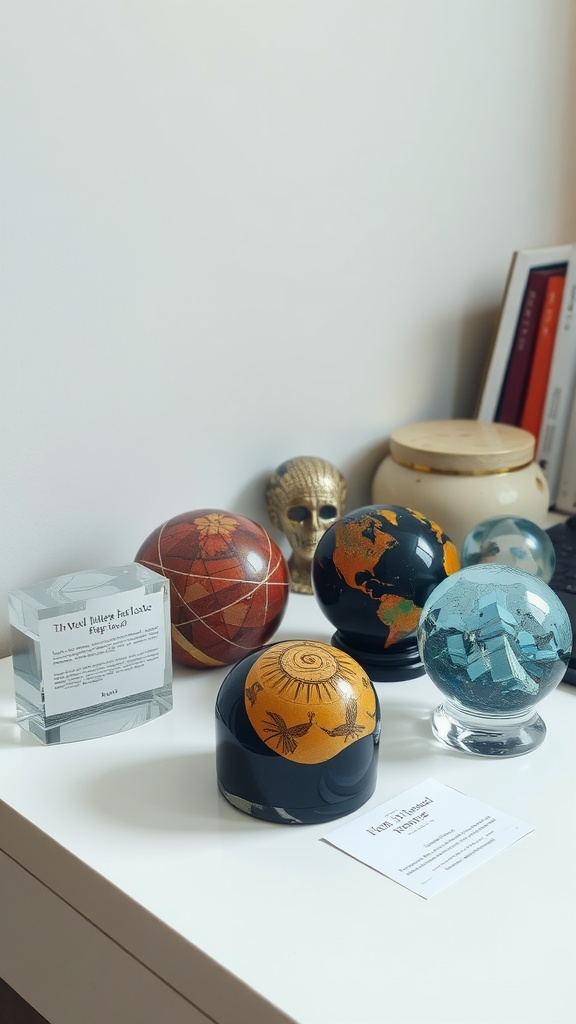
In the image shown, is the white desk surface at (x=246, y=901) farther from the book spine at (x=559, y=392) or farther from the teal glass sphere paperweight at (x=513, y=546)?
the book spine at (x=559, y=392)

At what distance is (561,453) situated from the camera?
1188 millimetres

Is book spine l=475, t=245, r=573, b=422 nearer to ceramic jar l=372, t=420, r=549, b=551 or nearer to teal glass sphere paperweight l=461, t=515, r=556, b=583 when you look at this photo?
ceramic jar l=372, t=420, r=549, b=551

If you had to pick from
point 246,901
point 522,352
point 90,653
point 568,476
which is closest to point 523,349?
point 522,352

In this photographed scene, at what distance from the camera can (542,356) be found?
1.16 m

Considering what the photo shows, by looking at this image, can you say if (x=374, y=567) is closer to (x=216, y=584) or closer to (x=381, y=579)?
(x=381, y=579)

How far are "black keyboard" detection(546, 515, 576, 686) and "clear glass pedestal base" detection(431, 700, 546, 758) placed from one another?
100mm

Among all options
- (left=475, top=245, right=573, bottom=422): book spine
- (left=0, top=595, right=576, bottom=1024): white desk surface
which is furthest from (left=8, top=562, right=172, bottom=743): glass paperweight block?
(left=475, top=245, right=573, bottom=422): book spine

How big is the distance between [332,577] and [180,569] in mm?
119

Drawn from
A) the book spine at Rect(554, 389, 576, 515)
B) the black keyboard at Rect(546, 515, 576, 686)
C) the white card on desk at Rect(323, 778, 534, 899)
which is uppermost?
the book spine at Rect(554, 389, 576, 515)

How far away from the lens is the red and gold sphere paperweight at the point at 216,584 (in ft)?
2.48

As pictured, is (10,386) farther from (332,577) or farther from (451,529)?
(451,529)

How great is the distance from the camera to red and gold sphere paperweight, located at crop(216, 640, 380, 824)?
1.93 feet

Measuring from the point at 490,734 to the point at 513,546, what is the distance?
0.21 metres

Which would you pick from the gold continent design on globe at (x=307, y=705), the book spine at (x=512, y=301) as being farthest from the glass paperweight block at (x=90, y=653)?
the book spine at (x=512, y=301)
